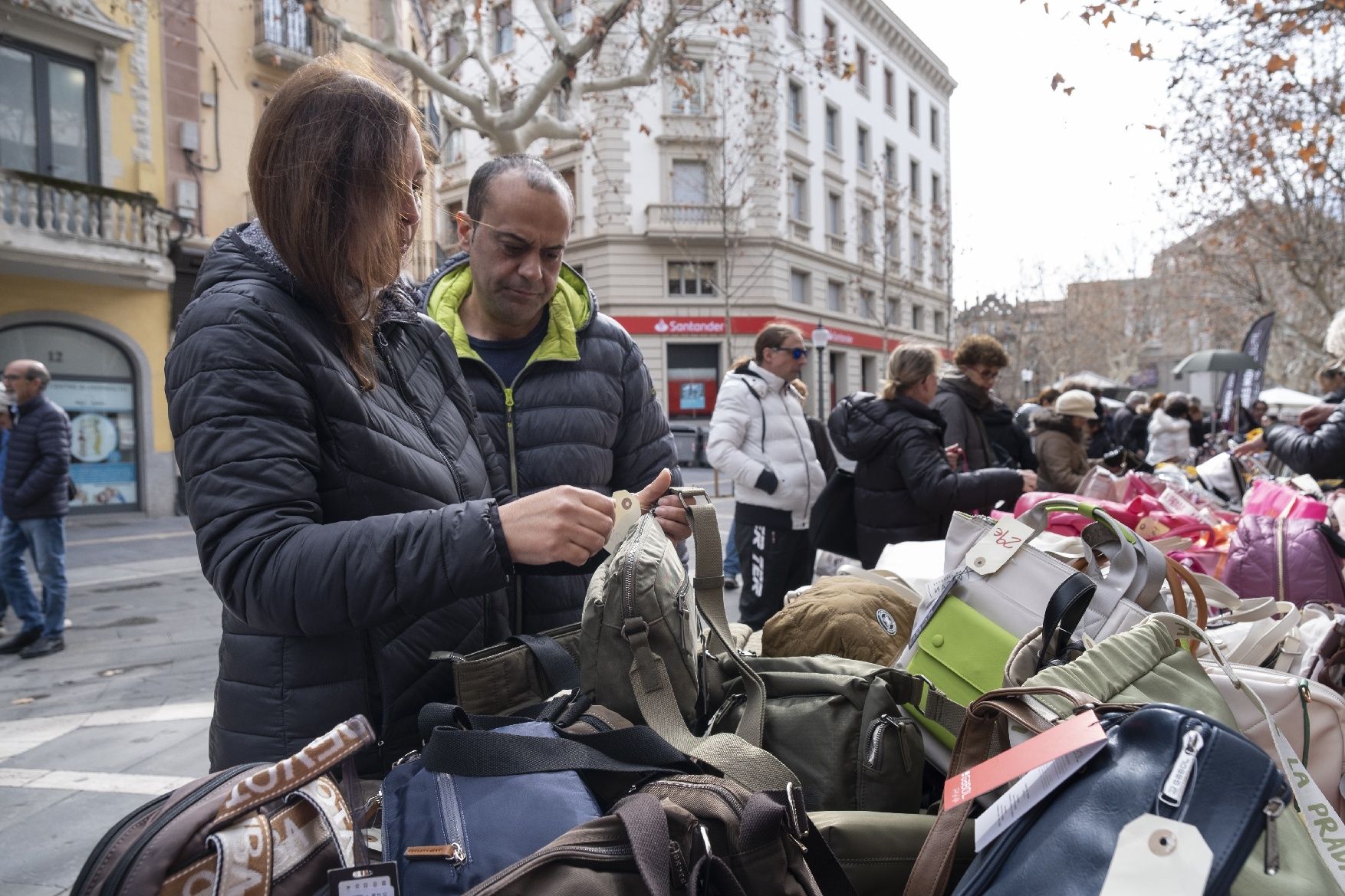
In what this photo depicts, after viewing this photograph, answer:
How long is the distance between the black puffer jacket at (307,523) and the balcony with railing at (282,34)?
16.3 metres

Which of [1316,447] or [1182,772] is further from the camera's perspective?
[1316,447]

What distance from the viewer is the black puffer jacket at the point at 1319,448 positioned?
3285mm

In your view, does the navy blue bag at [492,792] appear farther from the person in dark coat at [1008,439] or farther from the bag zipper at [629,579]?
the person in dark coat at [1008,439]

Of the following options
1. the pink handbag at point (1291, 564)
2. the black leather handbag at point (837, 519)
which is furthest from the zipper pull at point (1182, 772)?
the black leather handbag at point (837, 519)

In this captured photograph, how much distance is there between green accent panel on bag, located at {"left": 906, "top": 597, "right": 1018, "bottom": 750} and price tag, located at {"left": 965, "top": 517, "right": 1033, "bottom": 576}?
81 millimetres

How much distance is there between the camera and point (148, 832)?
33.6 inches

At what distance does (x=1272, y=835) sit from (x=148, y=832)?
1.11 meters

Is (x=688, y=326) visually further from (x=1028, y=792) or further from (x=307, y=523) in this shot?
(x=1028, y=792)

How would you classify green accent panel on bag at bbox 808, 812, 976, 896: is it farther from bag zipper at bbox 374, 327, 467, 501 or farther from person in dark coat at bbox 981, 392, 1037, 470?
person in dark coat at bbox 981, 392, 1037, 470

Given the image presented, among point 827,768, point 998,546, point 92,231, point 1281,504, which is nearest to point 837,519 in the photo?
point 1281,504

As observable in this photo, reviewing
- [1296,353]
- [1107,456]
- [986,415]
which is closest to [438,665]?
[1107,456]

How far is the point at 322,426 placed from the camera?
126 centimetres

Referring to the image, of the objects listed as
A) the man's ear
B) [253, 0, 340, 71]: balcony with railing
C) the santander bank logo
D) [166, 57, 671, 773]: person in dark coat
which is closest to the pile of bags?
[166, 57, 671, 773]: person in dark coat

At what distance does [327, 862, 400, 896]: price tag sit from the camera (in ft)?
2.87
